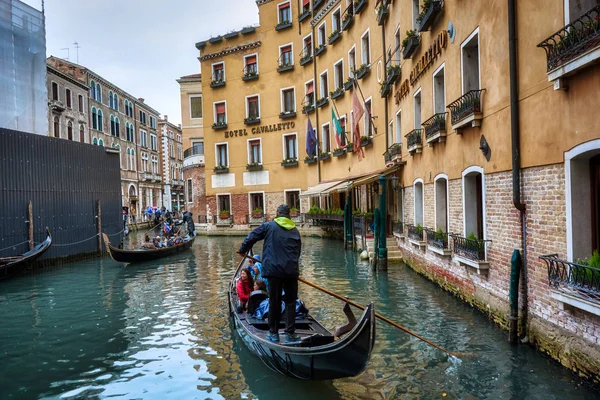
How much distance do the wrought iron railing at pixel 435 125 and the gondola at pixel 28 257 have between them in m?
9.59

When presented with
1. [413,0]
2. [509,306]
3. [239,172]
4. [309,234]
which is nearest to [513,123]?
[509,306]

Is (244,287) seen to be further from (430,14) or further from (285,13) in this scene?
(285,13)

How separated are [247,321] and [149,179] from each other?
3486cm

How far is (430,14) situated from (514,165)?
3.71 metres

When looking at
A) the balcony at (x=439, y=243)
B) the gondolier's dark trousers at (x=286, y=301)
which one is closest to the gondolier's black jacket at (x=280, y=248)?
the gondolier's dark trousers at (x=286, y=301)

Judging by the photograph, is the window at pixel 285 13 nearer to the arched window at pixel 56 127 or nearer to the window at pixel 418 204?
the arched window at pixel 56 127

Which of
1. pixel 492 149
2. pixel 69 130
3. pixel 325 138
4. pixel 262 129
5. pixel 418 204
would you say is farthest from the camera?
pixel 69 130

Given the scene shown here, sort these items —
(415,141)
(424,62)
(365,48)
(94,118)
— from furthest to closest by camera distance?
(94,118), (365,48), (415,141), (424,62)

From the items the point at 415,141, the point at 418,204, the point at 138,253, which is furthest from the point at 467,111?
the point at 138,253

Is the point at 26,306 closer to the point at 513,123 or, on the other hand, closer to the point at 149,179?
the point at 513,123

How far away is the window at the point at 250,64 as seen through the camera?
2297 centimetres

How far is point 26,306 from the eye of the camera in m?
8.64

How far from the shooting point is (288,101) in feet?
73.5

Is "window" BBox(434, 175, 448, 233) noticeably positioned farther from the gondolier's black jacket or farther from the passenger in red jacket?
the gondolier's black jacket
